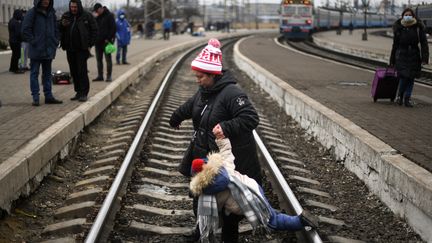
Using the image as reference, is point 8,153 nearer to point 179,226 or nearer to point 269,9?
point 179,226

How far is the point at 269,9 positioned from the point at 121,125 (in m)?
113

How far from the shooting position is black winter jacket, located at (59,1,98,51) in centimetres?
1054

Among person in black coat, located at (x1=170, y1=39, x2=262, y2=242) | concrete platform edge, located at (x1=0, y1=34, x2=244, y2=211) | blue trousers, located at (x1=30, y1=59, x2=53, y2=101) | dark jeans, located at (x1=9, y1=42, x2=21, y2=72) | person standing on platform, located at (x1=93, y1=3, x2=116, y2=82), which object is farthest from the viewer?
dark jeans, located at (x1=9, y1=42, x2=21, y2=72)

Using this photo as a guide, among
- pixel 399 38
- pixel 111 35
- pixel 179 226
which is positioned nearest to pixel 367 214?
pixel 179 226

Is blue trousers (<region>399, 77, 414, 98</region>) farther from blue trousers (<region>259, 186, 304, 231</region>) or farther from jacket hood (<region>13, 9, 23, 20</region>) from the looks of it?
jacket hood (<region>13, 9, 23, 20</region>)

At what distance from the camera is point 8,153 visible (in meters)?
6.58

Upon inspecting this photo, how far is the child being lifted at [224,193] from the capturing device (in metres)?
4.23

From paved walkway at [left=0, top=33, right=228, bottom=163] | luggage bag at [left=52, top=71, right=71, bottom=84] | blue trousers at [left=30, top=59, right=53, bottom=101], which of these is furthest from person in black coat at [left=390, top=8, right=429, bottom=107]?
luggage bag at [left=52, top=71, right=71, bottom=84]

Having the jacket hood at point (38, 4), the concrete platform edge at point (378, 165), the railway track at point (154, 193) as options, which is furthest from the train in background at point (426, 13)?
the jacket hood at point (38, 4)

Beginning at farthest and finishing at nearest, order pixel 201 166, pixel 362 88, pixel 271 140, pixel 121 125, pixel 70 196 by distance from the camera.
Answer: pixel 362 88
pixel 121 125
pixel 271 140
pixel 70 196
pixel 201 166

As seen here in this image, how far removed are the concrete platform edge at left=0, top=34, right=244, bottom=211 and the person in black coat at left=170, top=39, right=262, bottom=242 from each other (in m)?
1.94

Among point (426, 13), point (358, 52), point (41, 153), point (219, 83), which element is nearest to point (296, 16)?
point (358, 52)

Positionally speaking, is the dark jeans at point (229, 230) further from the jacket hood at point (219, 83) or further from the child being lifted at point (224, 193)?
the jacket hood at point (219, 83)

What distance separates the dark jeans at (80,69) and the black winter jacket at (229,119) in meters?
6.37
